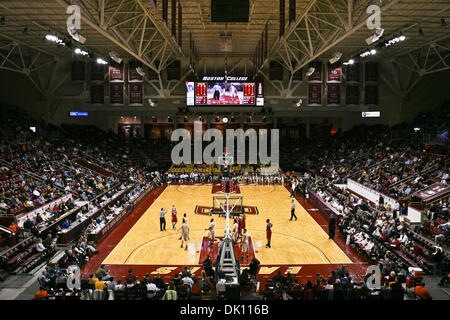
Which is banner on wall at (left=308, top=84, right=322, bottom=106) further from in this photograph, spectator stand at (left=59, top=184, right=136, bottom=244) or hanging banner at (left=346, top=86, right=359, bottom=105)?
spectator stand at (left=59, top=184, right=136, bottom=244)

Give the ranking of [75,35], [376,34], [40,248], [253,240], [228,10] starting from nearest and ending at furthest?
[228,10]
[40,248]
[376,34]
[75,35]
[253,240]

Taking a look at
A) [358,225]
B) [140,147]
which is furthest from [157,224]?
[140,147]

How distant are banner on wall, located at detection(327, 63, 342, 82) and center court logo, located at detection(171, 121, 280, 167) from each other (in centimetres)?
966

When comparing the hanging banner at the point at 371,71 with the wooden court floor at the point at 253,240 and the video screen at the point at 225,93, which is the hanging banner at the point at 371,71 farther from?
the wooden court floor at the point at 253,240

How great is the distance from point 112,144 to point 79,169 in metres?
11.6

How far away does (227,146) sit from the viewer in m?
41.9

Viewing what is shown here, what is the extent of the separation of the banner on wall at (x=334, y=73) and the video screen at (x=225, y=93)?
27.9 ft

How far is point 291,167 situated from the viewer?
3825cm

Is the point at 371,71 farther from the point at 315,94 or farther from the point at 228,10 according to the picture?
the point at 228,10

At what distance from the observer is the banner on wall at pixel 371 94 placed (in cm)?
3475

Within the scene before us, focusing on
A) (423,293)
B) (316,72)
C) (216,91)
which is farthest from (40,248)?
(316,72)

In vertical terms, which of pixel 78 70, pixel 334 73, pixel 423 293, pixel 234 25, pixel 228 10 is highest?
pixel 234 25

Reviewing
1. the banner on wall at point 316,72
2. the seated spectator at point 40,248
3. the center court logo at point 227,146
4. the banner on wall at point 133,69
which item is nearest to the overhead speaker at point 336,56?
the banner on wall at point 316,72

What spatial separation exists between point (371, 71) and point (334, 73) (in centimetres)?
342
